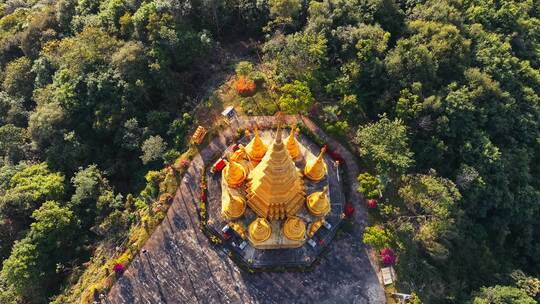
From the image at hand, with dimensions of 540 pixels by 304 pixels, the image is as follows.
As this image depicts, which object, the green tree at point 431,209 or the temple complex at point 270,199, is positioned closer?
the temple complex at point 270,199

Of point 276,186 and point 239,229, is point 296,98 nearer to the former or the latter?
point 276,186

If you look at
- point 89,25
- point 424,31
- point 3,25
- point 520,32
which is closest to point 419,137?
point 424,31

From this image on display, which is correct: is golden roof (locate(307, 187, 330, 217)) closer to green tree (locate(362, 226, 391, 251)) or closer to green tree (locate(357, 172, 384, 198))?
green tree (locate(362, 226, 391, 251))

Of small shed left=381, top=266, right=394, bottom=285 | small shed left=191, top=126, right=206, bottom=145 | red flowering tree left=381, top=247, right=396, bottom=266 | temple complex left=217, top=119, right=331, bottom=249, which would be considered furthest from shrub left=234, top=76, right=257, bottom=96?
small shed left=381, top=266, right=394, bottom=285

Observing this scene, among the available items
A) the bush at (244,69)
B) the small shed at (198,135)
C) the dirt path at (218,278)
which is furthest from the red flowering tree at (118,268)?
the bush at (244,69)

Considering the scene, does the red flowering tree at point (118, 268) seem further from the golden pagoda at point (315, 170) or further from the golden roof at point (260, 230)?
the golden pagoda at point (315, 170)

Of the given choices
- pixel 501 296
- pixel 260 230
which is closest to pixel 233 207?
pixel 260 230
